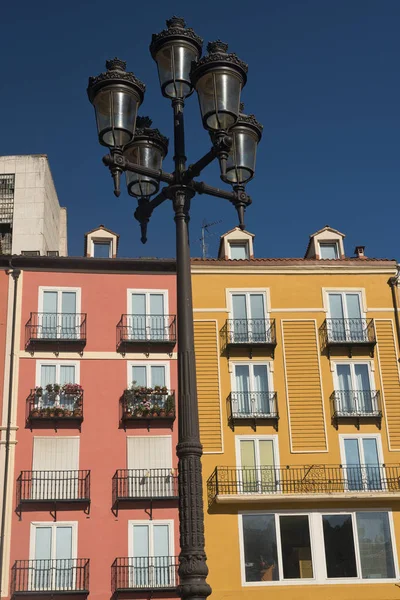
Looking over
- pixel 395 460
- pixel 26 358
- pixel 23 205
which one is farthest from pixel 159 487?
pixel 23 205

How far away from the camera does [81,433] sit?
34094 mm

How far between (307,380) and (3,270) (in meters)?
14.2

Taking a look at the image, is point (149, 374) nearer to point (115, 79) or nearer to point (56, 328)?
point (56, 328)

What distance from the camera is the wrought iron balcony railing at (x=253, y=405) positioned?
34.9 metres

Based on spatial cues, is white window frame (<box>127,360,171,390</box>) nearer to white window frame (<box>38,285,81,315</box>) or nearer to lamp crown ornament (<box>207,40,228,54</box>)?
white window frame (<box>38,285,81,315</box>)

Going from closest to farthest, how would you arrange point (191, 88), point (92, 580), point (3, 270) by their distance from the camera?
point (191, 88) < point (92, 580) < point (3, 270)

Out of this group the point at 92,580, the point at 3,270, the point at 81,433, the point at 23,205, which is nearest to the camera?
the point at 92,580

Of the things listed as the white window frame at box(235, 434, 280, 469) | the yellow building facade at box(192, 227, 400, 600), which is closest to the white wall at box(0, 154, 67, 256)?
the yellow building facade at box(192, 227, 400, 600)

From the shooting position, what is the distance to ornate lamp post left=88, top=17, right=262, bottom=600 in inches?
394

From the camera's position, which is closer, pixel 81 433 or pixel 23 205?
pixel 81 433

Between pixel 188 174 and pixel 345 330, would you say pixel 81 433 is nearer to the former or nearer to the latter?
pixel 345 330

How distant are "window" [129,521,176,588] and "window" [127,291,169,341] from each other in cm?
788

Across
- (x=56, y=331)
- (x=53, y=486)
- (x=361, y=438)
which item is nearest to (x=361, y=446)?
(x=361, y=438)

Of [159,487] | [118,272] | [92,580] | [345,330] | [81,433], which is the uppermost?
[118,272]
